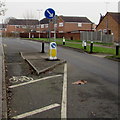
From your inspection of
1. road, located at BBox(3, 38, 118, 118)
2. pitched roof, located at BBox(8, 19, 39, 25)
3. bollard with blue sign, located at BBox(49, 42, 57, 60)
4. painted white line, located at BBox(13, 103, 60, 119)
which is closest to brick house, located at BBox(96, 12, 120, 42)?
bollard with blue sign, located at BBox(49, 42, 57, 60)

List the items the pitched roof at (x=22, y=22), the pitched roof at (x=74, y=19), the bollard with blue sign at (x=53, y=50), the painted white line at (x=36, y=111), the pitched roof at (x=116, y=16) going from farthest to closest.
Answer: the pitched roof at (x=22, y=22), the pitched roof at (x=74, y=19), the pitched roof at (x=116, y=16), the bollard with blue sign at (x=53, y=50), the painted white line at (x=36, y=111)

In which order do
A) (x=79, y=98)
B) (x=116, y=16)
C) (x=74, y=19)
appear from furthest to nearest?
(x=74, y=19)
(x=116, y=16)
(x=79, y=98)

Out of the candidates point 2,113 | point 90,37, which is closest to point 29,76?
point 2,113

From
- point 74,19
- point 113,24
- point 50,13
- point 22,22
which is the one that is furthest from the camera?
point 22,22

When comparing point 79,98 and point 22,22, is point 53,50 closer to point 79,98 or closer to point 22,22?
point 79,98

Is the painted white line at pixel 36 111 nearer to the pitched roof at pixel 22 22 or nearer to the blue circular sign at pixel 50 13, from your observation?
the blue circular sign at pixel 50 13

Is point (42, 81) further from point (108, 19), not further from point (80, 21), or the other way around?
point (80, 21)

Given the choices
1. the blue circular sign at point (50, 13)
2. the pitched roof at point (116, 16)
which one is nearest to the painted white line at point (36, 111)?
the blue circular sign at point (50, 13)

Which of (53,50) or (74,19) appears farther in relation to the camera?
(74,19)

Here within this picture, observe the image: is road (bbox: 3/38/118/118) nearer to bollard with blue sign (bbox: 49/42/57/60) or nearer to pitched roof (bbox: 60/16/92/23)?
bollard with blue sign (bbox: 49/42/57/60)

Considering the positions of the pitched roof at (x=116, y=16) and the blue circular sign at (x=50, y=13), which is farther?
the pitched roof at (x=116, y=16)

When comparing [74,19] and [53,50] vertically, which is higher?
[74,19]

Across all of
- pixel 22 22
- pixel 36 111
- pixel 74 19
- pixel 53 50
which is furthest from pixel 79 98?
pixel 22 22

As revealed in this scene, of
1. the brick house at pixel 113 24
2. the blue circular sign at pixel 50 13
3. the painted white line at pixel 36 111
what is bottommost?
the painted white line at pixel 36 111
